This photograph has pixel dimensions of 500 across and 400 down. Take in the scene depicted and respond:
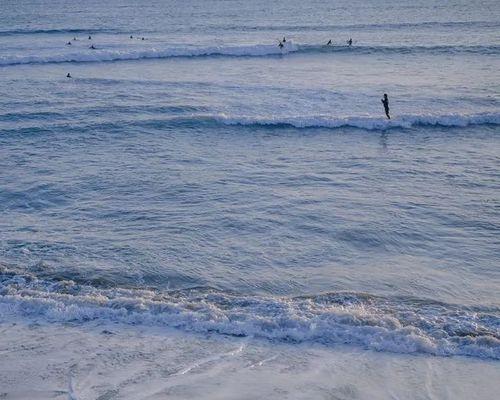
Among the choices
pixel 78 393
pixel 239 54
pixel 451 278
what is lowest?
pixel 78 393

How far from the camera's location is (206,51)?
45.3 metres

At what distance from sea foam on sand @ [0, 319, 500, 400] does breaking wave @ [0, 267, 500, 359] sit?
27 cm

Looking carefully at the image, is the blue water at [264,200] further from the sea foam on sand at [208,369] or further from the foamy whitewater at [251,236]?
the sea foam on sand at [208,369]

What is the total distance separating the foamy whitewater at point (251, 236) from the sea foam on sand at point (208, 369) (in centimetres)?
3

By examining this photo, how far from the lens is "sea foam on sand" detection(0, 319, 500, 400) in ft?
29.3

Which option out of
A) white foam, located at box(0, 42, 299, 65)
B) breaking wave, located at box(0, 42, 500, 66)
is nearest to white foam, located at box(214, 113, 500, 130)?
breaking wave, located at box(0, 42, 500, 66)

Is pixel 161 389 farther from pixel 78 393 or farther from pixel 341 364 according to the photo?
pixel 341 364

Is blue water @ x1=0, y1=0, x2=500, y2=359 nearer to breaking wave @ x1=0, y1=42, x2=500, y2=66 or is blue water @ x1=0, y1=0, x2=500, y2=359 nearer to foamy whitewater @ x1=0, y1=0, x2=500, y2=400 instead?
foamy whitewater @ x1=0, y1=0, x2=500, y2=400

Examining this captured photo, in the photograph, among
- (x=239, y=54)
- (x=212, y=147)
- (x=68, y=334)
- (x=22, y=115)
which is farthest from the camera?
(x=239, y=54)

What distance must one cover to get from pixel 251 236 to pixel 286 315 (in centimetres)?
400

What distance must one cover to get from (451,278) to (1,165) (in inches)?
604

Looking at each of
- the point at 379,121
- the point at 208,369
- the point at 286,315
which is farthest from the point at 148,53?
the point at 208,369

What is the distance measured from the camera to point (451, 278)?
1234 centimetres

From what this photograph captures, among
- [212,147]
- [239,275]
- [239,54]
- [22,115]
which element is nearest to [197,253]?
[239,275]
